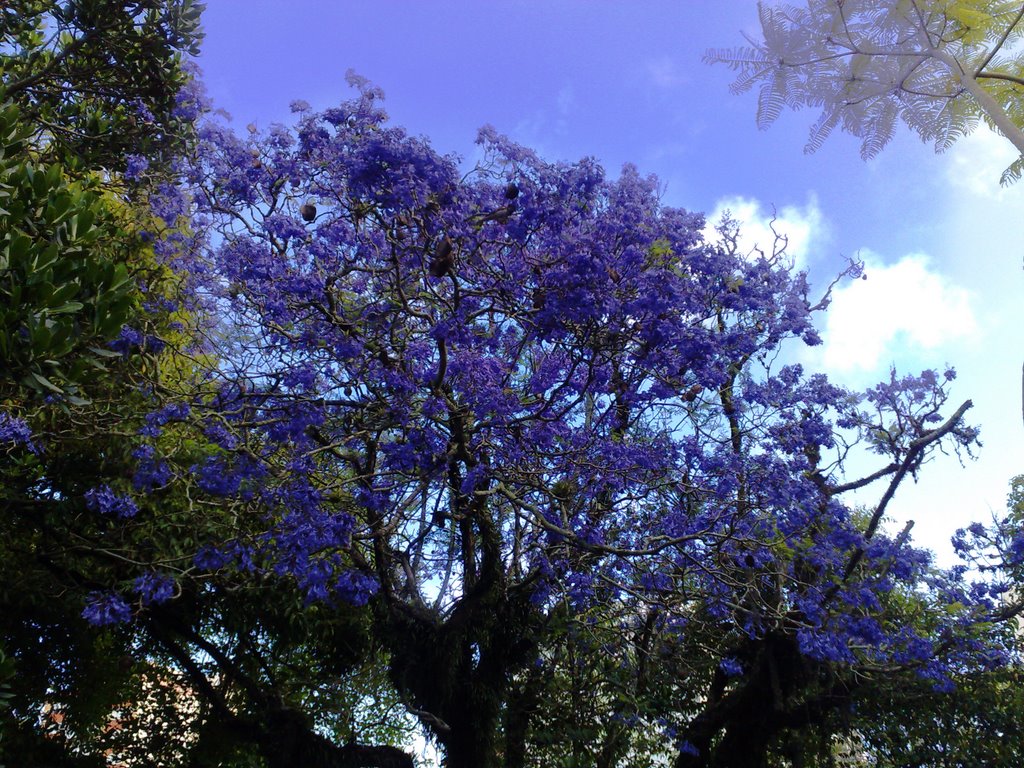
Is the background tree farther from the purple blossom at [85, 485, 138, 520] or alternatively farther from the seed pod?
the purple blossom at [85, 485, 138, 520]

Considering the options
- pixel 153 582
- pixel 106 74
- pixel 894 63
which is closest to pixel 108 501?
pixel 153 582

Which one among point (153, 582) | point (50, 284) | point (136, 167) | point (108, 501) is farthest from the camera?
point (136, 167)

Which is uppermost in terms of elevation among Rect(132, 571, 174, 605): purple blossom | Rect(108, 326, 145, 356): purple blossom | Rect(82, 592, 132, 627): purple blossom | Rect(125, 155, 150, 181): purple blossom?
Rect(125, 155, 150, 181): purple blossom

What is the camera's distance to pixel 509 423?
6.84m

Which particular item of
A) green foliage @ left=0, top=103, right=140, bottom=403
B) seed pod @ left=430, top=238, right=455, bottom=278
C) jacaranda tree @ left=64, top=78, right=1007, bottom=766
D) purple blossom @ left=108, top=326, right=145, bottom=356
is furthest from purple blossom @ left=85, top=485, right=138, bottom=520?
seed pod @ left=430, top=238, right=455, bottom=278

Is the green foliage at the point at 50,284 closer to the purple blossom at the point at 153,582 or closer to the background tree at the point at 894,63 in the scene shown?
the purple blossom at the point at 153,582

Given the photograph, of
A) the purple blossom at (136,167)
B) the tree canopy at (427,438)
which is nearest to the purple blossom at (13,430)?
the tree canopy at (427,438)

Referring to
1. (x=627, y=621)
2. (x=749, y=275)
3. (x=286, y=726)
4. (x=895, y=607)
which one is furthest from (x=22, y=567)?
(x=895, y=607)

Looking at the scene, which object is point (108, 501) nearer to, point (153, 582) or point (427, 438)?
point (153, 582)

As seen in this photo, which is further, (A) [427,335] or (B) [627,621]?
(B) [627,621]

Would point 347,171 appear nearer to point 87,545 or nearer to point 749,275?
point 749,275

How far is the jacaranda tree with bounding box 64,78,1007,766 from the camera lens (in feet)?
22.0

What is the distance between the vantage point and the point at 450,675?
26.5ft

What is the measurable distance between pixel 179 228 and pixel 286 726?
583cm
